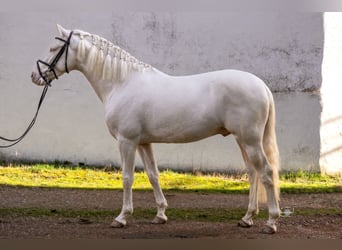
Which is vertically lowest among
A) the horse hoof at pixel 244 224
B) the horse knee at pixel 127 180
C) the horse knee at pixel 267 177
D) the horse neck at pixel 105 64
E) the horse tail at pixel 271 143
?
the horse hoof at pixel 244 224

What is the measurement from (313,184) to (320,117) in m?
1.26

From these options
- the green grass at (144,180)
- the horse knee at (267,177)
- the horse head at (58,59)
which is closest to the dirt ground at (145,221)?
the green grass at (144,180)

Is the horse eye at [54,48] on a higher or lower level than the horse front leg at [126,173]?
higher

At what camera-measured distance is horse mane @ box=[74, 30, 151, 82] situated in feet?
18.4

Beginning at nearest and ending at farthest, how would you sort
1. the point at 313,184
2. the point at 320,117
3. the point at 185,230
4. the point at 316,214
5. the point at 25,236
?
1. the point at 25,236
2. the point at 185,230
3. the point at 316,214
4. the point at 313,184
5. the point at 320,117

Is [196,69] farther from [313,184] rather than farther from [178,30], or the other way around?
[313,184]

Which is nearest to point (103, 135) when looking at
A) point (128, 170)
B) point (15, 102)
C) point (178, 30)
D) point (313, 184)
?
point (15, 102)

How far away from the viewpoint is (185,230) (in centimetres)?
551

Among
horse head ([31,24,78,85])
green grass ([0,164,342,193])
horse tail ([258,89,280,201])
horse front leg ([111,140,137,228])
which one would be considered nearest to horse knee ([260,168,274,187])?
horse tail ([258,89,280,201])

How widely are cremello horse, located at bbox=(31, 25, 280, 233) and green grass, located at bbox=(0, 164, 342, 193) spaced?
2.66 metres

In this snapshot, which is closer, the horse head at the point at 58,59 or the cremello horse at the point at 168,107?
the cremello horse at the point at 168,107

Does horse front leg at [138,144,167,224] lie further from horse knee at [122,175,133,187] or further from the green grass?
the green grass

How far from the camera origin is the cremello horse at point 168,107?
5.18 metres

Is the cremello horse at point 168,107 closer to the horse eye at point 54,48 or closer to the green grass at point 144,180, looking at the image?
the horse eye at point 54,48
